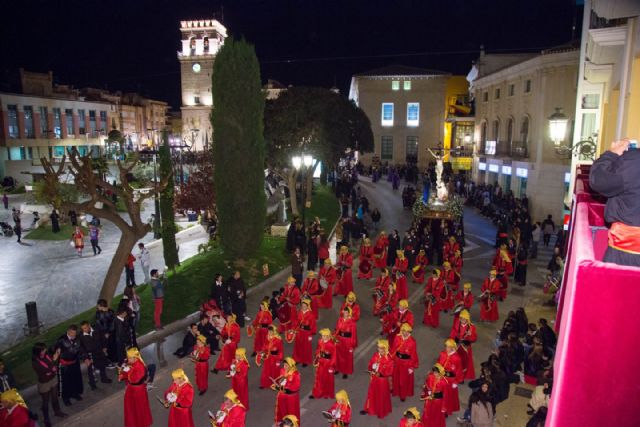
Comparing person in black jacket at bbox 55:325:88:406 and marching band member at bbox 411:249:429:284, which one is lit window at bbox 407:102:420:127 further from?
person in black jacket at bbox 55:325:88:406

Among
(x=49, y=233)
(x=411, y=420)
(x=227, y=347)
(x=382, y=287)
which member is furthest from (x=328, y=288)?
(x=49, y=233)

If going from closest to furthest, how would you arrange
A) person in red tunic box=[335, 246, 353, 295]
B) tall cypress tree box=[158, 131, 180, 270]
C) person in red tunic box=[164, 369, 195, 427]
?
person in red tunic box=[164, 369, 195, 427] → person in red tunic box=[335, 246, 353, 295] → tall cypress tree box=[158, 131, 180, 270]

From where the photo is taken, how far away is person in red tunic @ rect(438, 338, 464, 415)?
29.2 ft

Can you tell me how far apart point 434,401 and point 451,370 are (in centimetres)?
79

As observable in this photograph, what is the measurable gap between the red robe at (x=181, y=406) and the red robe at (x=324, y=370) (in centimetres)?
269

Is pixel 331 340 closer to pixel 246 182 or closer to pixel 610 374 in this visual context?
pixel 610 374

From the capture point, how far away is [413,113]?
56.1m

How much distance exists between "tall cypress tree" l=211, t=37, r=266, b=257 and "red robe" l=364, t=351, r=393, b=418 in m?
10.7

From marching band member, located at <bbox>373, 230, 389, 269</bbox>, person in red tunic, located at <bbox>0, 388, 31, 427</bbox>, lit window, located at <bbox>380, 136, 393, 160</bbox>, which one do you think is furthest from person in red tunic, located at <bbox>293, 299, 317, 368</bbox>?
lit window, located at <bbox>380, 136, 393, 160</bbox>

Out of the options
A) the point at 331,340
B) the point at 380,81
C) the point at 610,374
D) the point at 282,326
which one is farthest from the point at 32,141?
the point at 610,374

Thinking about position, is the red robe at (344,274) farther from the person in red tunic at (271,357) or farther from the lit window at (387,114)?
the lit window at (387,114)

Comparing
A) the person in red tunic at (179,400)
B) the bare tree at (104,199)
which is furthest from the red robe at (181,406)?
the bare tree at (104,199)

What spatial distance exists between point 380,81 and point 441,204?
38220mm

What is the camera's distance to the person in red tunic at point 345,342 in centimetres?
1070
